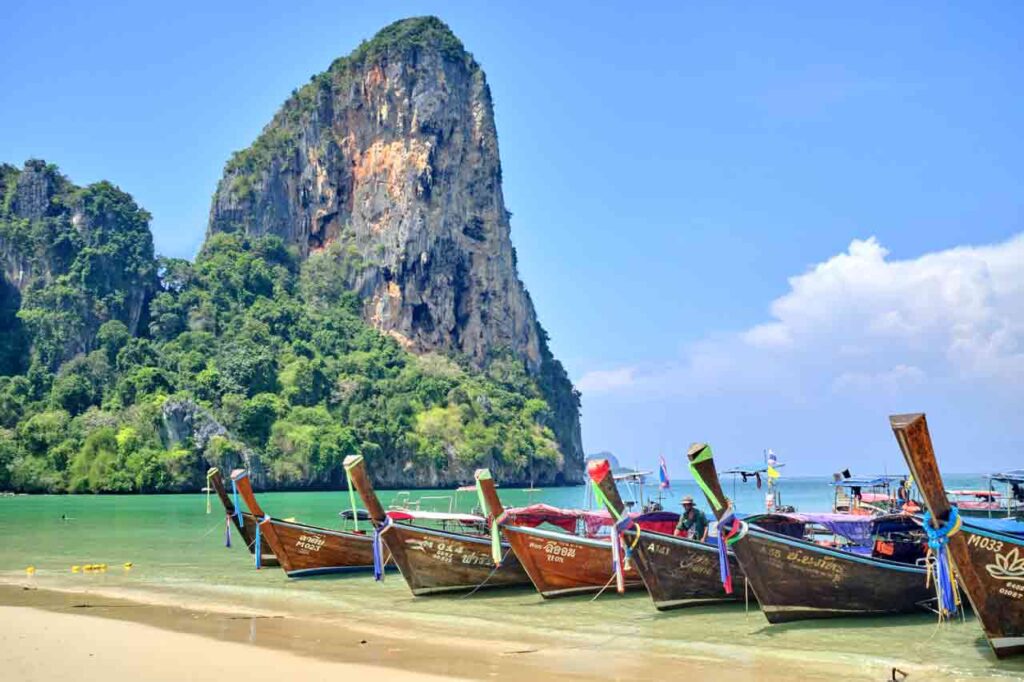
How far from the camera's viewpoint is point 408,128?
4466 inches

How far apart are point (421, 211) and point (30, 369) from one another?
4394cm

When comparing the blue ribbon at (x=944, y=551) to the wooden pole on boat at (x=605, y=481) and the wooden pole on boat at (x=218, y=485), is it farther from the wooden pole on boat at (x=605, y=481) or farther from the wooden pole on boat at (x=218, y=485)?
the wooden pole on boat at (x=218, y=485)

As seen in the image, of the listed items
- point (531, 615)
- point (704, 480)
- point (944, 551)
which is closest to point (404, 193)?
point (531, 615)

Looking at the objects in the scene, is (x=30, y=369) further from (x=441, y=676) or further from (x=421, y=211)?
(x=441, y=676)

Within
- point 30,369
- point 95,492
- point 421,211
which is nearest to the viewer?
point 95,492

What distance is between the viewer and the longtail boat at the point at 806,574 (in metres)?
14.0

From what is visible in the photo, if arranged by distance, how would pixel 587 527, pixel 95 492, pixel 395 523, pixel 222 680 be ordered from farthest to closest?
pixel 95 492 → pixel 587 527 → pixel 395 523 → pixel 222 680

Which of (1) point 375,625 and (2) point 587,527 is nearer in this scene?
(1) point 375,625

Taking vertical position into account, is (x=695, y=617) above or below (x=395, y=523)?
below

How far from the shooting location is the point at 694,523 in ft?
57.0

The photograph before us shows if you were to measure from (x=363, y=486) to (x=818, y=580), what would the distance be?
7244 mm

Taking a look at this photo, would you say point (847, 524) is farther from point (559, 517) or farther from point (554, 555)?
point (554, 555)

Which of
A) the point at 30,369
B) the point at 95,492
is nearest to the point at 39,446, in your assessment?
the point at 95,492

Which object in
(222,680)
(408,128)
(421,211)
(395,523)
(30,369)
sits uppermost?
(408,128)
